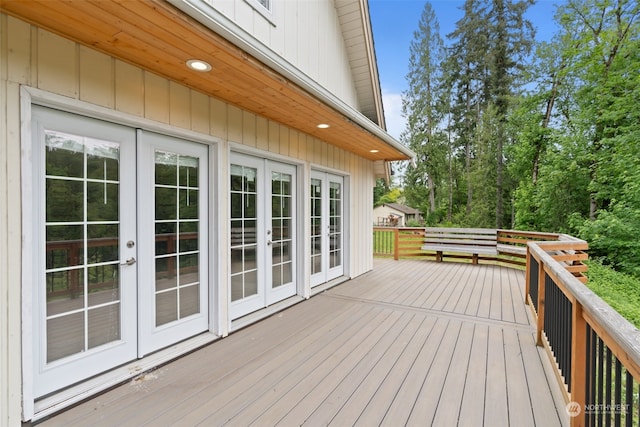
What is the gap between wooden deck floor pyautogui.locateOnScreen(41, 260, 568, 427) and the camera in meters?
1.88

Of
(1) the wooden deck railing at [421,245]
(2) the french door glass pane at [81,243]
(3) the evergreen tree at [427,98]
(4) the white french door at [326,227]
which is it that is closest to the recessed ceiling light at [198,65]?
(2) the french door glass pane at [81,243]

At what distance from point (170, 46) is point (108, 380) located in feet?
7.70

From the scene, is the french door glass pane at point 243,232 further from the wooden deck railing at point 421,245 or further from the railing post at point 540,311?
the wooden deck railing at point 421,245

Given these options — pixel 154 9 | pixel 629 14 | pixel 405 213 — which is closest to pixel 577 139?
pixel 629 14

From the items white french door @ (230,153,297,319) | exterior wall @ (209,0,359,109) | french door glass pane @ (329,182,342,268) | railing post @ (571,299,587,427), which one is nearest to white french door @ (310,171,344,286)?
french door glass pane @ (329,182,342,268)

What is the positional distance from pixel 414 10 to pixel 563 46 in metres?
9.15

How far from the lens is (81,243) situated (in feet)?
6.95

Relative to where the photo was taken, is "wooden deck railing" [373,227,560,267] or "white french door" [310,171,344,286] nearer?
"white french door" [310,171,344,286]

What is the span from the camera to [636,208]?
22.4ft

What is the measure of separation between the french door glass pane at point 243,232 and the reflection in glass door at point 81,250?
1.09 m

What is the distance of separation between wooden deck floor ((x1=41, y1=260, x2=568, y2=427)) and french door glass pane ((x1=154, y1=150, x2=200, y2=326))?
48cm

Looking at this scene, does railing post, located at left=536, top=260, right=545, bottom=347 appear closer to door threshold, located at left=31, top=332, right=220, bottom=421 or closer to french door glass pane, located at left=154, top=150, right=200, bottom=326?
door threshold, located at left=31, top=332, right=220, bottom=421

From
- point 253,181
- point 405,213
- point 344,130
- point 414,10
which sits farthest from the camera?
point 405,213

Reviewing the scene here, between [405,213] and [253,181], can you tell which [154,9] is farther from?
[405,213]
